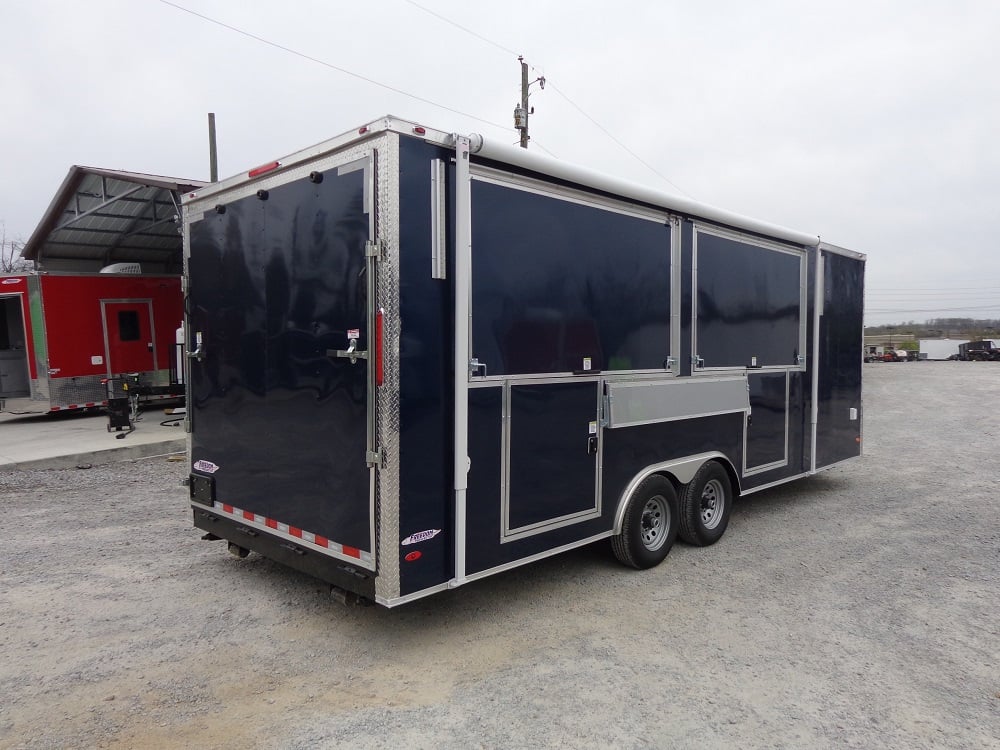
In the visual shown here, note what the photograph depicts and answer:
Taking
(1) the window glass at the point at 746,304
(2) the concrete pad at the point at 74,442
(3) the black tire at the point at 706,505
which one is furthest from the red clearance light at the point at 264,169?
(2) the concrete pad at the point at 74,442

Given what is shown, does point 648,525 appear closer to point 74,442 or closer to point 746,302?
point 746,302

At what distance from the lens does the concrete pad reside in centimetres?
847

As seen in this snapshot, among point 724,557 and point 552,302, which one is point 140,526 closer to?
point 552,302

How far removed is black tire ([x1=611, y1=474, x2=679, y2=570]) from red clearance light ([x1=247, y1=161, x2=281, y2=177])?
3.13 meters

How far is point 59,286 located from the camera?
11.7m

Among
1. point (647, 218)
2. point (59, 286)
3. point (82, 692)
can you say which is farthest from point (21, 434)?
point (647, 218)

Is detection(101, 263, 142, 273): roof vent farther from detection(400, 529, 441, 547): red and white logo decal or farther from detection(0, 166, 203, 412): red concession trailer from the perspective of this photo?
detection(400, 529, 441, 547): red and white logo decal

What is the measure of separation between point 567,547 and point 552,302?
5.04 feet

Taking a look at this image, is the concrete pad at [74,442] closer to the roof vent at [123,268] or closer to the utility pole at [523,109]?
the roof vent at [123,268]

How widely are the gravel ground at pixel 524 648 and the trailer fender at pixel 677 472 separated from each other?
506 mm

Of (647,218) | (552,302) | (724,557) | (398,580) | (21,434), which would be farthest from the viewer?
(21,434)

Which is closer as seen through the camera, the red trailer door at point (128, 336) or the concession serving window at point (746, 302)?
the concession serving window at point (746, 302)

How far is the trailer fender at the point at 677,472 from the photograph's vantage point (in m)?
4.60

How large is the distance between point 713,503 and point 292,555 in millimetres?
3490
